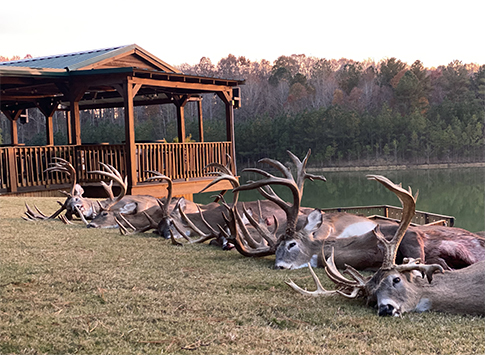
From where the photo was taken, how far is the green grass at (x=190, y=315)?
2725 millimetres

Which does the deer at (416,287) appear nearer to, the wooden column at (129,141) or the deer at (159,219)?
the deer at (159,219)

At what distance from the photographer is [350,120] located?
43250 mm

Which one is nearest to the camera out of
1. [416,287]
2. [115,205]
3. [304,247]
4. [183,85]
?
[416,287]

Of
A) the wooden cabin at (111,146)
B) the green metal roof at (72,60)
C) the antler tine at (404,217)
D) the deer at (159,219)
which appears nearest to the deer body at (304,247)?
the antler tine at (404,217)

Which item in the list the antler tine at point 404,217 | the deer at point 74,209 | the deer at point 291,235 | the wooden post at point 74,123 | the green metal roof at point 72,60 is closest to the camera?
the antler tine at point 404,217

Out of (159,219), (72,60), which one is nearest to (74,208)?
(159,219)

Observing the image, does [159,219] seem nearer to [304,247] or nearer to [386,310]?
[304,247]

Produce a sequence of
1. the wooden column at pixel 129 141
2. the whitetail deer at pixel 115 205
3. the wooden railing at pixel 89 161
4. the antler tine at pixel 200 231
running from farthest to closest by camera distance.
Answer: the wooden column at pixel 129 141
the wooden railing at pixel 89 161
the whitetail deer at pixel 115 205
the antler tine at pixel 200 231

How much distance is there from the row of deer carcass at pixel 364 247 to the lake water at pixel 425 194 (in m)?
12.2

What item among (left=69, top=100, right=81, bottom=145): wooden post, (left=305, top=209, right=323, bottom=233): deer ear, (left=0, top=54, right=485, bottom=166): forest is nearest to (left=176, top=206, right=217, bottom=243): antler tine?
(left=305, top=209, right=323, bottom=233): deer ear

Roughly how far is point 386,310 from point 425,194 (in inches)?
962

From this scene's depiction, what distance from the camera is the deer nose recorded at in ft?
10.4

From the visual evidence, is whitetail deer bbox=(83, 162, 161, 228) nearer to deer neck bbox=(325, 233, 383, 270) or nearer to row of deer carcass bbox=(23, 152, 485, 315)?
row of deer carcass bbox=(23, 152, 485, 315)

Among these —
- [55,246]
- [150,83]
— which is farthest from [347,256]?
[150,83]
